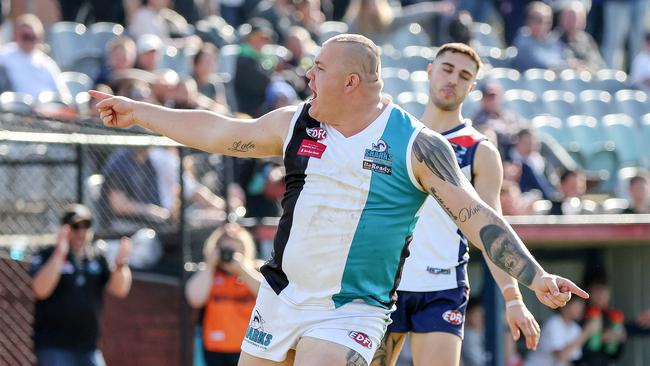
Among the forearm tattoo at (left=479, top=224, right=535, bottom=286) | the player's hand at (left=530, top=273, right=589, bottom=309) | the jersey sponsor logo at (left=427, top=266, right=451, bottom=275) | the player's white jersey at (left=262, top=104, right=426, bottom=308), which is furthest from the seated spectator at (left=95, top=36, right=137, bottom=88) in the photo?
the player's hand at (left=530, top=273, right=589, bottom=309)

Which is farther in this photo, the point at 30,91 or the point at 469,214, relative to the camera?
the point at 30,91

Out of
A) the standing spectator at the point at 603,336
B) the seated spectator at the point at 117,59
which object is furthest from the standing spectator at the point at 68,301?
the standing spectator at the point at 603,336

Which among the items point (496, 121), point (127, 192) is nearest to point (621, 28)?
point (496, 121)

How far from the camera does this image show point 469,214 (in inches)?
223

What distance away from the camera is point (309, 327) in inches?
227

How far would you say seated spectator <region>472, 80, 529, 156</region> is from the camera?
13.8m

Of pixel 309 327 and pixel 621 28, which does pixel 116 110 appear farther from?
pixel 621 28

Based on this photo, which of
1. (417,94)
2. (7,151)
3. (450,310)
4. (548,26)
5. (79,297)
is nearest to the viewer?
(450,310)

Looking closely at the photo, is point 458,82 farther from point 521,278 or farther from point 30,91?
point 30,91

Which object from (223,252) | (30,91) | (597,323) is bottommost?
(597,323)

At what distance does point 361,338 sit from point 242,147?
102 cm

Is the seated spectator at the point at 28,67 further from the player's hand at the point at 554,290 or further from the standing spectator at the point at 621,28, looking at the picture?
the standing spectator at the point at 621,28

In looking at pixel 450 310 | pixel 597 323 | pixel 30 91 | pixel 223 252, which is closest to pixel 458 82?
pixel 450 310

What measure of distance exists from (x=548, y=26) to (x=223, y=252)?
8.72 metres
